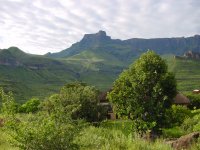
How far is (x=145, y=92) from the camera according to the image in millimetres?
41375

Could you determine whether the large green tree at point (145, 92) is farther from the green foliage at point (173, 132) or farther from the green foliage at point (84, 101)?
the green foliage at point (84, 101)

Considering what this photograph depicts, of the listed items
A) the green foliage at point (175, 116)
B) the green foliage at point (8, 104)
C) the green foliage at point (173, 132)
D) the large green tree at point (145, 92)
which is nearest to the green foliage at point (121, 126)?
the large green tree at point (145, 92)

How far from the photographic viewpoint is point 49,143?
10.9 m

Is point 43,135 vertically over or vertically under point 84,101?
over

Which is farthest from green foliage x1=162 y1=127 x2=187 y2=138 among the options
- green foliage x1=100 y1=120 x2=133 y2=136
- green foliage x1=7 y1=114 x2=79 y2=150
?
green foliage x1=7 y1=114 x2=79 y2=150

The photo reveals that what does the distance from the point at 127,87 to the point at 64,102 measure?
9262 mm

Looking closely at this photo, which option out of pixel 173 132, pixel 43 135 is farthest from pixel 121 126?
pixel 43 135

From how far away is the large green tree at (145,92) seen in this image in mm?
41031

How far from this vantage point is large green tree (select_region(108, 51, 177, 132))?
135 ft

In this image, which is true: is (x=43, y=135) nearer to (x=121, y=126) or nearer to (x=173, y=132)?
(x=173, y=132)

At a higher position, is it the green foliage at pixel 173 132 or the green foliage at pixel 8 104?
the green foliage at pixel 8 104

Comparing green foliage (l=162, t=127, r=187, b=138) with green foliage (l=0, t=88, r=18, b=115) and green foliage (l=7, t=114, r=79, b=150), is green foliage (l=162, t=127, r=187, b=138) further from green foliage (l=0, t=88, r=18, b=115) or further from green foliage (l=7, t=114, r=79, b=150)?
green foliage (l=0, t=88, r=18, b=115)

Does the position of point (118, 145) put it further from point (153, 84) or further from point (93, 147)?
point (153, 84)

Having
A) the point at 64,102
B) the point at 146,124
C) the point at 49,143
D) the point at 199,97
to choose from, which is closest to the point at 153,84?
the point at 146,124
